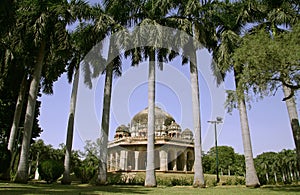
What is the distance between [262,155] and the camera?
80.3m

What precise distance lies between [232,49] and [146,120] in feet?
87.2

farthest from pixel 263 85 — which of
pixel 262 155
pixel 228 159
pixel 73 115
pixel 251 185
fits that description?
pixel 262 155

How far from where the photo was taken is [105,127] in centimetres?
1919

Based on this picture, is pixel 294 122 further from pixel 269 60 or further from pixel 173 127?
pixel 173 127

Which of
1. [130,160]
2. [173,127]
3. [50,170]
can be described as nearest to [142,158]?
[130,160]

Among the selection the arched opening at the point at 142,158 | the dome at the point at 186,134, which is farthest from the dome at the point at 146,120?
the arched opening at the point at 142,158

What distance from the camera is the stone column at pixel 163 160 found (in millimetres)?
33562

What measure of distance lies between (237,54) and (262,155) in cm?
7542

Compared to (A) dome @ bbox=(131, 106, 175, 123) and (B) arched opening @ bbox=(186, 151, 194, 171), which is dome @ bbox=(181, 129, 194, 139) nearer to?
(B) arched opening @ bbox=(186, 151, 194, 171)

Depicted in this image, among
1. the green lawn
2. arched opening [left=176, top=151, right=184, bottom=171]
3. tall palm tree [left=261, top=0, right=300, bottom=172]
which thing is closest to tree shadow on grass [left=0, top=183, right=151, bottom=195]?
the green lawn

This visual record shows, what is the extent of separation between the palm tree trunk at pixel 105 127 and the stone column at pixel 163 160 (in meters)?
16.0

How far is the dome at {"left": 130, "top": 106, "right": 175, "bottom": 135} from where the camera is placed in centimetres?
4260

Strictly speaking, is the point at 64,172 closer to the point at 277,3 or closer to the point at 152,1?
the point at 152,1

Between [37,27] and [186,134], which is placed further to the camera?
[186,134]
